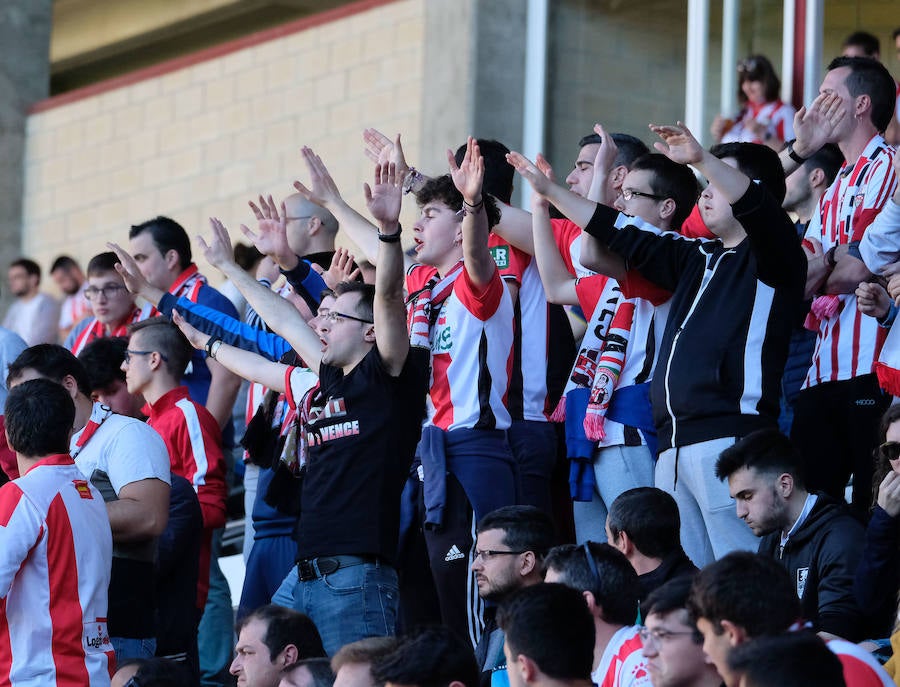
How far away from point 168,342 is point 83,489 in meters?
1.77

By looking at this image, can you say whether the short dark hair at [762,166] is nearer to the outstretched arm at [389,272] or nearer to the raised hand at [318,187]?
the outstretched arm at [389,272]

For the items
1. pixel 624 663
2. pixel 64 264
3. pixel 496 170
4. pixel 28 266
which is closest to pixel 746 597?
pixel 624 663

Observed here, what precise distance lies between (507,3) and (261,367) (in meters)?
6.46

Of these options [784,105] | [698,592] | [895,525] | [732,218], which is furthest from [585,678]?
[784,105]

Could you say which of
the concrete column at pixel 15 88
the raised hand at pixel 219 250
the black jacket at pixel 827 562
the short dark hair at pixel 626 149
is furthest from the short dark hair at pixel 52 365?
the concrete column at pixel 15 88

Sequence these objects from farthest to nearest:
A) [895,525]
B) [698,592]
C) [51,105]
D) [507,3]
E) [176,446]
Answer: [51,105] < [507,3] < [176,446] < [895,525] < [698,592]

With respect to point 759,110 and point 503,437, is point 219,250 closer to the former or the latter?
point 503,437

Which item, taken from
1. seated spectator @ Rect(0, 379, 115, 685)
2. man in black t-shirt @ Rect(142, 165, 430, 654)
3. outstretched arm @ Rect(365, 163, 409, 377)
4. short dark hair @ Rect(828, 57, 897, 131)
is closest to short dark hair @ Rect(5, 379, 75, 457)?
seated spectator @ Rect(0, 379, 115, 685)

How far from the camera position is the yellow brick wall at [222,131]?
13.0 metres

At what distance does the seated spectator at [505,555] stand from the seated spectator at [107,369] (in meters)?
2.34

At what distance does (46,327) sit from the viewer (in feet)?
42.2

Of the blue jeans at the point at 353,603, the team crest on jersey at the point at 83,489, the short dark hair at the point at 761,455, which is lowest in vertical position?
the blue jeans at the point at 353,603

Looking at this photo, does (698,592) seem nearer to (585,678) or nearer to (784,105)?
(585,678)

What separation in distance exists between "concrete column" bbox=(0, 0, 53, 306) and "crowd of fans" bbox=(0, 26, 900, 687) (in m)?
9.13
